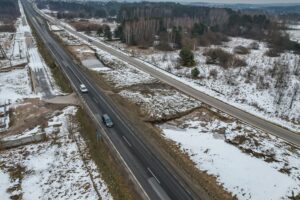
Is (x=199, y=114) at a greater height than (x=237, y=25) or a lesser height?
lesser

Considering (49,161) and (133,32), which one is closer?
(49,161)

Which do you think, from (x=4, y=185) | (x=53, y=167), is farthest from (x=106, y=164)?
(x=4, y=185)

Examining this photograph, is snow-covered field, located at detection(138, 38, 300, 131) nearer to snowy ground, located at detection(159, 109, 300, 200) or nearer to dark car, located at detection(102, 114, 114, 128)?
snowy ground, located at detection(159, 109, 300, 200)

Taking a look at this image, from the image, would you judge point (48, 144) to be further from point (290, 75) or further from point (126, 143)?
point (290, 75)

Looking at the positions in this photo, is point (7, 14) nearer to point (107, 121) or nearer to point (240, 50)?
point (240, 50)

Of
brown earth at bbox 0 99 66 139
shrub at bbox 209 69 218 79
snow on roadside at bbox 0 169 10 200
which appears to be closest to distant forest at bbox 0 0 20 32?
brown earth at bbox 0 99 66 139

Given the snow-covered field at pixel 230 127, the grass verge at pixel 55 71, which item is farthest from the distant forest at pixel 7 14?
the snow-covered field at pixel 230 127

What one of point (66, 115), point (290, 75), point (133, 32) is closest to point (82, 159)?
point (66, 115)
